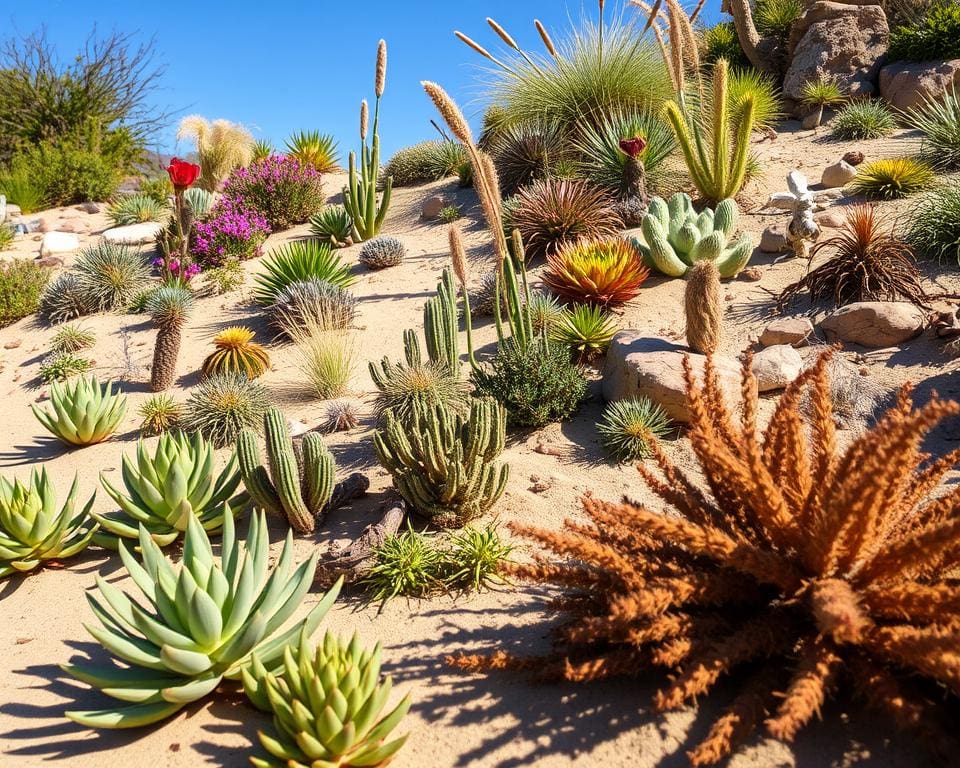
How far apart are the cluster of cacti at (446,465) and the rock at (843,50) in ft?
43.7

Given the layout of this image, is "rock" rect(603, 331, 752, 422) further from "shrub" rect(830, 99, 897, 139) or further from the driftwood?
"shrub" rect(830, 99, 897, 139)

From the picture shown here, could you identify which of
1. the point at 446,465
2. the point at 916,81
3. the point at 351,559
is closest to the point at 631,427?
the point at 446,465

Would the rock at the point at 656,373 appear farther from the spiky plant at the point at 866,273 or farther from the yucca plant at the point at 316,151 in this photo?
the yucca plant at the point at 316,151

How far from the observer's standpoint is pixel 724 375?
5238mm

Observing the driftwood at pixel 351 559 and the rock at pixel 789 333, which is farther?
the rock at pixel 789 333

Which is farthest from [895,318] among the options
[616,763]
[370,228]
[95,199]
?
[95,199]

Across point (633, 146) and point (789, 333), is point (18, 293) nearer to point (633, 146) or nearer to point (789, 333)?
point (633, 146)

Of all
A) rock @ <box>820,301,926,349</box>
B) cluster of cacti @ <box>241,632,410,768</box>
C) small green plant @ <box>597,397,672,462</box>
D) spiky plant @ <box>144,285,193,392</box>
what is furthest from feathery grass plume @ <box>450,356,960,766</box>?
spiky plant @ <box>144,285,193,392</box>

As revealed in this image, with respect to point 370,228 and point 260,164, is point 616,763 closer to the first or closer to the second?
point 370,228

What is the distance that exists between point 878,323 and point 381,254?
6.61 meters

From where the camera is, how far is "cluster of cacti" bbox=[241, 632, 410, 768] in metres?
2.37

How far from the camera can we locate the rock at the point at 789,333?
6.23 meters

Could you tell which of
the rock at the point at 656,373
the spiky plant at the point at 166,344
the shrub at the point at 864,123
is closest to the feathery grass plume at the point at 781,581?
the rock at the point at 656,373

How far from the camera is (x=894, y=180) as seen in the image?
8836mm
